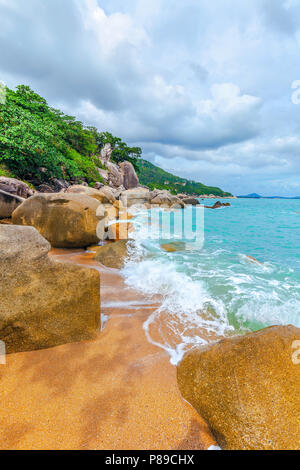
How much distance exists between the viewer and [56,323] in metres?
2.32

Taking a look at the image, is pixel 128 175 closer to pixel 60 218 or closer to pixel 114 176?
pixel 114 176

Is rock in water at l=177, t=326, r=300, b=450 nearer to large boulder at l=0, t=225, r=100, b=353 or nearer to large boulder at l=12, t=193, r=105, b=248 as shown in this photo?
large boulder at l=0, t=225, r=100, b=353

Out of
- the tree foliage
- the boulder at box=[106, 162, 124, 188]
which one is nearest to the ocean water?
the tree foliage

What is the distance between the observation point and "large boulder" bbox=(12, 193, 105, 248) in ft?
20.2

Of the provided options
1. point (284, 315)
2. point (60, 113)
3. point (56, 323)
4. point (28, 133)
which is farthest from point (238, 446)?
point (60, 113)

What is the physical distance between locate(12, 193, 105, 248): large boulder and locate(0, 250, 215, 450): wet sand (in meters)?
4.39

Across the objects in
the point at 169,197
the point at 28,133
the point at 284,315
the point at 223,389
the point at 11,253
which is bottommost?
the point at 284,315

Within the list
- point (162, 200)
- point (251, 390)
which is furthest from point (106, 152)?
point (251, 390)

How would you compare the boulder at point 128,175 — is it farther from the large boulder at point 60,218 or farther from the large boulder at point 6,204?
the large boulder at point 60,218

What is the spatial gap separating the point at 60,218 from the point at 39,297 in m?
4.38

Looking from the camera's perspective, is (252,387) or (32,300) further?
(32,300)

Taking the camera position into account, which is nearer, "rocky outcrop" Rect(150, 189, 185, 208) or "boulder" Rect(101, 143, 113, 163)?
"rocky outcrop" Rect(150, 189, 185, 208)
